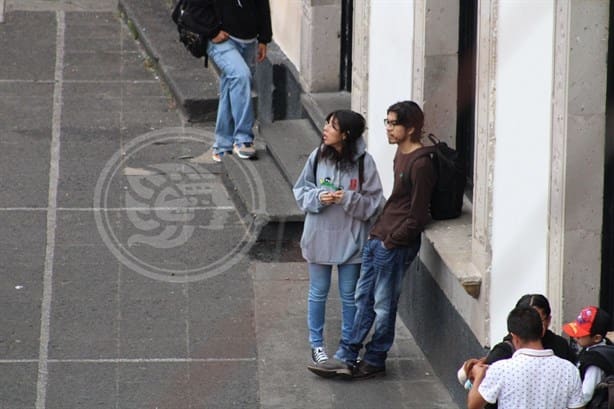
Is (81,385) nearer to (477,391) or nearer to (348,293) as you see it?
(348,293)

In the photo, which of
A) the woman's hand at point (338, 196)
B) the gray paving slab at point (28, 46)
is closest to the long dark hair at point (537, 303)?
the woman's hand at point (338, 196)

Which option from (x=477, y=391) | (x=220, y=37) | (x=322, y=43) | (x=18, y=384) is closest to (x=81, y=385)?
(x=18, y=384)

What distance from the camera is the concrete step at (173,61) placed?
13.3 m

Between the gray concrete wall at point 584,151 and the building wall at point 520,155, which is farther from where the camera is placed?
the building wall at point 520,155

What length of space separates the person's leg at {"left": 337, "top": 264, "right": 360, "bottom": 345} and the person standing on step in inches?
139

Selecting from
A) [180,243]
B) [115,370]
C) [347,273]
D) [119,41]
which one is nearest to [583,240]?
[347,273]

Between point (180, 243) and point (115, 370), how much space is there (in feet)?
7.14

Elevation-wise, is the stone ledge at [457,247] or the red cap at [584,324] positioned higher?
the red cap at [584,324]

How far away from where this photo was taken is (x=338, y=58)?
1235 cm

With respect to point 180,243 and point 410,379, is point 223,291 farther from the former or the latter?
point 410,379

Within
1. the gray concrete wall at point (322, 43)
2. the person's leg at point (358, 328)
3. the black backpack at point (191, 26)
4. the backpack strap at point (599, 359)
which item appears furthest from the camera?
the gray concrete wall at point (322, 43)

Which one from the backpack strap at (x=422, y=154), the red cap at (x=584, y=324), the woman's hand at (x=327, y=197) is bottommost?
the red cap at (x=584, y=324)

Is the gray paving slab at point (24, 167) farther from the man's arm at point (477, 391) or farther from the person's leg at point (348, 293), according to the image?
the man's arm at point (477, 391)

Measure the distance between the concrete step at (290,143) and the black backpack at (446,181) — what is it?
2.68 m
